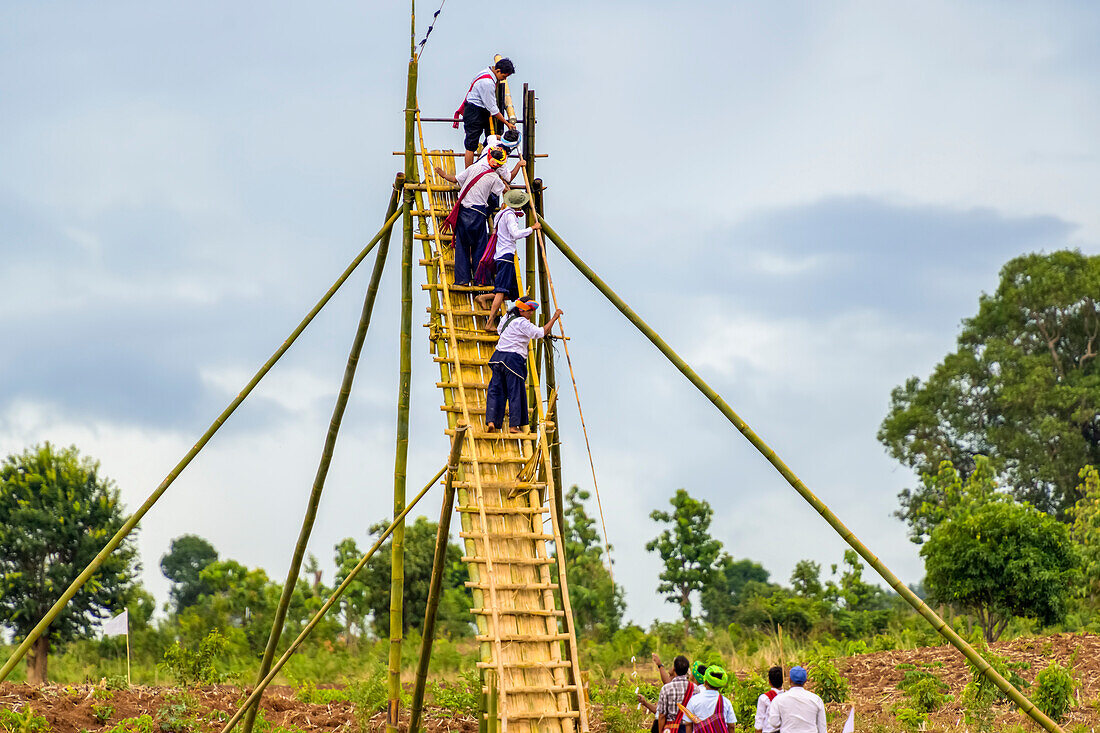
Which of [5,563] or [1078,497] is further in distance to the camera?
[1078,497]

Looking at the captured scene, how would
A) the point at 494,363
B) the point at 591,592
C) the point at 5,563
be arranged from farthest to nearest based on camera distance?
the point at 591,592 < the point at 5,563 < the point at 494,363

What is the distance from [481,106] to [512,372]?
3096 mm

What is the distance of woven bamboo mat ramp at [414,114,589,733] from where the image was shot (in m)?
8.93

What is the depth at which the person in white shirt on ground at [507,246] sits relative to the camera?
36.9ft

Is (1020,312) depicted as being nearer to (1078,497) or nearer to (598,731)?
(1078,497)

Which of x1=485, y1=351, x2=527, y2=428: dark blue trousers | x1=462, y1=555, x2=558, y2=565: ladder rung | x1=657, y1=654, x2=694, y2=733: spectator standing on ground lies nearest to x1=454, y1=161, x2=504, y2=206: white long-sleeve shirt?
x1=485, y1=351, x2=527, y2=428: dark blue trousers

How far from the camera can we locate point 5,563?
19.2 m

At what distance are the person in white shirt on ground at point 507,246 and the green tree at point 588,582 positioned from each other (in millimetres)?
11063

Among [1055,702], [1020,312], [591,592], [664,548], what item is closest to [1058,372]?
[1020,312]

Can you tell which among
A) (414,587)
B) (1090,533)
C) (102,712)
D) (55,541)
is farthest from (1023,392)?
(102,712)

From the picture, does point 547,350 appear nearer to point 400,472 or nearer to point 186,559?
point 400,472

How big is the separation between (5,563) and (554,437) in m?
10.5

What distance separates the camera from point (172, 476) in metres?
10.9

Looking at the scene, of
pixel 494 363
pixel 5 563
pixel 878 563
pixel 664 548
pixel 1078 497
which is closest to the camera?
pixel 878 563
